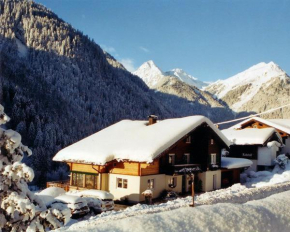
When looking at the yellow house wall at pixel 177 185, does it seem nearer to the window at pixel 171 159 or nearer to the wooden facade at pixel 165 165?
the wooden facade at pixel 165 165

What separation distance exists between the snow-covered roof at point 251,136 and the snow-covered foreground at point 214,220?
31.9 meters

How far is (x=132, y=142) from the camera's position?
86.6ft

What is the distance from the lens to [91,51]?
588 ft

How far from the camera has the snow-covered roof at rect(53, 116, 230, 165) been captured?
24484 mm

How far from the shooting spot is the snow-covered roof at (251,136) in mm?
38781

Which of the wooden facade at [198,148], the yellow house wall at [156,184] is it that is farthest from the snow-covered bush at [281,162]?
the yellow house wall at [156,184]

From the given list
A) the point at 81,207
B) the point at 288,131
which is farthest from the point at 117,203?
the point at 288,131

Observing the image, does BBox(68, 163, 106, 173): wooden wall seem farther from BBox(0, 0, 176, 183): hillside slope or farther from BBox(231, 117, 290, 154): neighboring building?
BBox(0, 0, 176, 183): hillside slope

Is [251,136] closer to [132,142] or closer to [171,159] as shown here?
[171,159]

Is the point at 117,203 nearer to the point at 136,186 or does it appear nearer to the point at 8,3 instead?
the point at 136,186

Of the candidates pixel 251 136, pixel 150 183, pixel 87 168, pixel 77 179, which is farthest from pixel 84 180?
pixel 251 136

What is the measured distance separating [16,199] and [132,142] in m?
15.2

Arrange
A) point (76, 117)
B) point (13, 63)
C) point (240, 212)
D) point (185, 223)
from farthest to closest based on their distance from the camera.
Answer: point (13, 63) → point (76, 117) → point (240, 212) → point (185, 223)

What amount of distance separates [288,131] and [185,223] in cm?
4108
